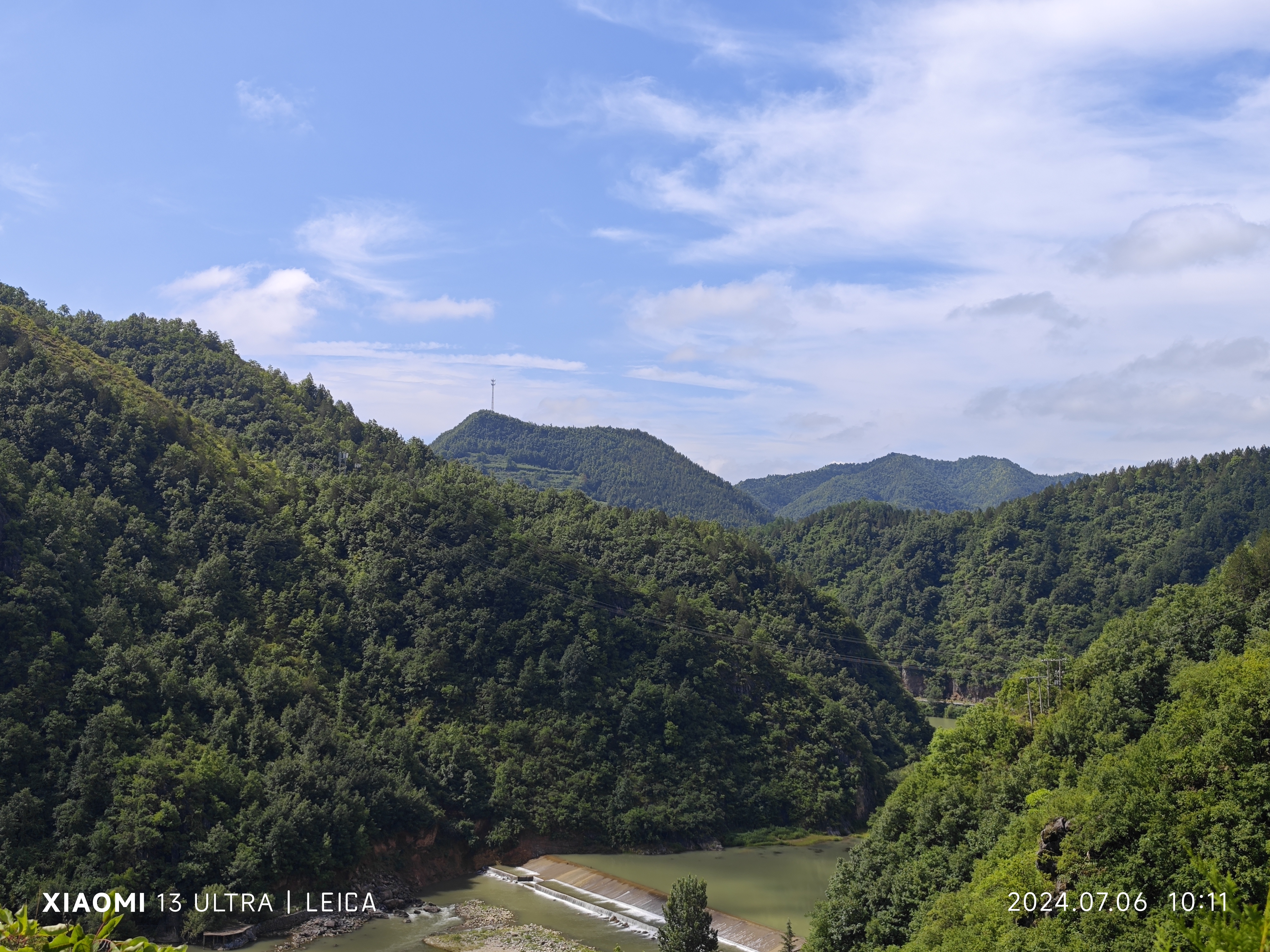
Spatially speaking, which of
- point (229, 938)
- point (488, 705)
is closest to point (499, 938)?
point (229, 938)

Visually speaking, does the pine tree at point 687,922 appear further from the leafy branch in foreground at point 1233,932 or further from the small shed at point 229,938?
the leafy branch in foreground at point 1233,932

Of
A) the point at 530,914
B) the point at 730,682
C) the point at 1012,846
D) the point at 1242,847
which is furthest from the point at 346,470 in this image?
the point at 1242,847

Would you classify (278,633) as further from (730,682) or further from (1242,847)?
→ (1242,847)

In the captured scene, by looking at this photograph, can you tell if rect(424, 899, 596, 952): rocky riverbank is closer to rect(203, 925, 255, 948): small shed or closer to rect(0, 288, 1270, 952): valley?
rect(0, 288, 1270, 952): valley

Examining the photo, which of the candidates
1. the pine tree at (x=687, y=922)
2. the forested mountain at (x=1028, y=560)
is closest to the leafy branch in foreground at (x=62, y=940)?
the pine tree at (x=687, y=922)

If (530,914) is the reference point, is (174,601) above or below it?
above
